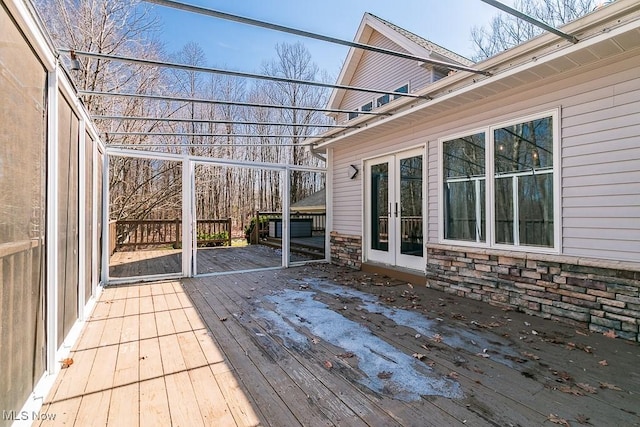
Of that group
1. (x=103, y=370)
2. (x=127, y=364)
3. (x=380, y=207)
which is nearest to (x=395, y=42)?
(x=380, y=207)

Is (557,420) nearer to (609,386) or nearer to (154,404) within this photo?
(609,386)

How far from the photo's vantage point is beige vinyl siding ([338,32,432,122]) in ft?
25.0

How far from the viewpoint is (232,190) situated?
15539 mm

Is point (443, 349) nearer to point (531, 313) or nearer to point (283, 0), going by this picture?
point (531, 313)

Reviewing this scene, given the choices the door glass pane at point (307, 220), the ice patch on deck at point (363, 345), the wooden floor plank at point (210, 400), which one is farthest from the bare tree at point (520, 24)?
the wooden floor plank at point (210, 400)

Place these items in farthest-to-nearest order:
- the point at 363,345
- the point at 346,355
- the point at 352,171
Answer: the point at 352,171 → the point at 363,345 → the point at 346,355

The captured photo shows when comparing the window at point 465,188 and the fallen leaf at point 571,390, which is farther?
the window at point 465,188

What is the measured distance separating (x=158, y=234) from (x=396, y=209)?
26.0ft

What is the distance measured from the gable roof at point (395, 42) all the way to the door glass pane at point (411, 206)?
114 inches

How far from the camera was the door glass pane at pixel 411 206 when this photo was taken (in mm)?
5441

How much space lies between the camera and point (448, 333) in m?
3.21

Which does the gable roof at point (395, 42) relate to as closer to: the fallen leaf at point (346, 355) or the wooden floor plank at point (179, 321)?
the fallen leaf at point (346, 355)

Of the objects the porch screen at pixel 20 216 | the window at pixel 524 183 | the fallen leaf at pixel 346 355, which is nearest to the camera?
the porch screen at pixel 20 216

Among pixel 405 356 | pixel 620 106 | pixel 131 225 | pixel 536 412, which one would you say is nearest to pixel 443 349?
pixel 405 356
